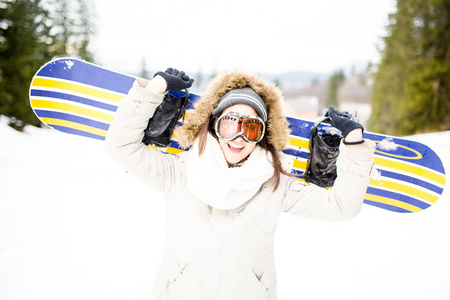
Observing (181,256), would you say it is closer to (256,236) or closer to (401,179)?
(256,236)

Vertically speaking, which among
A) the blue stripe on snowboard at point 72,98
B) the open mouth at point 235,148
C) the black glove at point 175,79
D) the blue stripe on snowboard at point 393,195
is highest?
the black glove at point 175,79

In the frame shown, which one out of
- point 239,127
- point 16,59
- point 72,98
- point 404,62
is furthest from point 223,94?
point 404,62

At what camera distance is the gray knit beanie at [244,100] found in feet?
5.18

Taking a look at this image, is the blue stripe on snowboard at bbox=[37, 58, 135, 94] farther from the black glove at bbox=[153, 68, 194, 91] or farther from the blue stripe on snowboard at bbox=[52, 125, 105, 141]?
the black glove at bbox=[153, 68, 194, 91]

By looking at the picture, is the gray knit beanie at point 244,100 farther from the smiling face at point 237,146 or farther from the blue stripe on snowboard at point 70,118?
the blue stripe on snowboard at point 70,118

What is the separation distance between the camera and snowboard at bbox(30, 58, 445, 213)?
8.19 ft

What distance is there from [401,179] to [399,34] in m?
12.7

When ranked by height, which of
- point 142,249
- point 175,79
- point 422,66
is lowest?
point 142,249

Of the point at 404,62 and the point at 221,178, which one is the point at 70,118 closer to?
the point at 221,178

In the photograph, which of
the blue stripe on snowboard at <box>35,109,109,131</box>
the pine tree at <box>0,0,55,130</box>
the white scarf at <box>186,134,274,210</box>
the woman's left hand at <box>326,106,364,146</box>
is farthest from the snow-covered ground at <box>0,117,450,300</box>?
the pine tree at <box>0,0,55,130</box>

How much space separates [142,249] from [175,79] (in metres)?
2.67

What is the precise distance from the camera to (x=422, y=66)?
10.0 meters

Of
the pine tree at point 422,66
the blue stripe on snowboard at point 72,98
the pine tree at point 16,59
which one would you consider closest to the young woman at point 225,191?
the blue stripe on snowboard at point 72,98

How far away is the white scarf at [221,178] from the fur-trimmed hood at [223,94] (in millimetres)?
221
